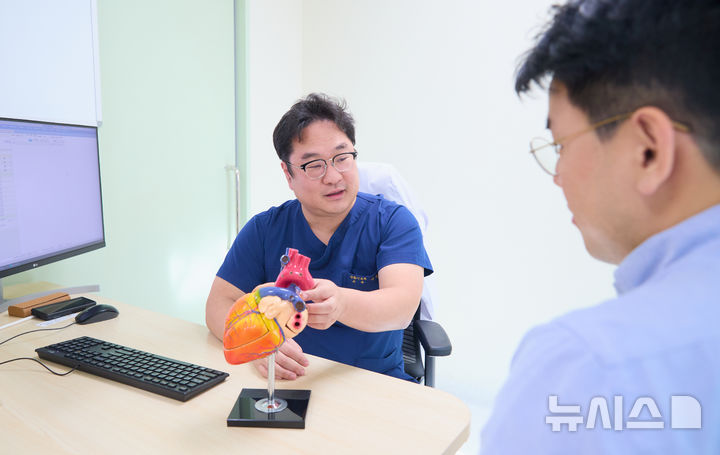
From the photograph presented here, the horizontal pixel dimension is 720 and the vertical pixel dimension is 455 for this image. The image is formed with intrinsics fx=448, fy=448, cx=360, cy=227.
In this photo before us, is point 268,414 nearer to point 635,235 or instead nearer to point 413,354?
point 635,235

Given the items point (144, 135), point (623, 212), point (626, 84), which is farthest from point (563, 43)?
point (144, 135)

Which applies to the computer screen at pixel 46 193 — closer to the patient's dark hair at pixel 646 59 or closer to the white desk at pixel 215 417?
the white desk at pixel 215 417

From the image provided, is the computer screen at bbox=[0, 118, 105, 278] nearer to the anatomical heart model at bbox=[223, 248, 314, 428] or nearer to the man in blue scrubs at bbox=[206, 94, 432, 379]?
the man in blue scrubs at bbox=[206, 94, 432, 379]

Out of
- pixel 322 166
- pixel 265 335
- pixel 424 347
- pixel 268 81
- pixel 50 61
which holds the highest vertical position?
pixel 268 81

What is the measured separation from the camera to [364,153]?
2.61 m

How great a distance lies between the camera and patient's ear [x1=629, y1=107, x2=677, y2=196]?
0.41 m

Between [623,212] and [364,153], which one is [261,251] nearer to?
[623,212]

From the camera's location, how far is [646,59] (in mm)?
421

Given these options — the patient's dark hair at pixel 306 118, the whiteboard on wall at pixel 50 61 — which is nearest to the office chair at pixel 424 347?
the patient's dark hair at pixel 306 118

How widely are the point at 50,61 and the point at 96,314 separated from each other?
97cm

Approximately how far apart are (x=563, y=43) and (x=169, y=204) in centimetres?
206

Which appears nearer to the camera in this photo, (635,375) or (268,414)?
(635,375)

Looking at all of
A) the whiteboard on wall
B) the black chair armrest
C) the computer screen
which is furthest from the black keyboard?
the whiteboard on wall

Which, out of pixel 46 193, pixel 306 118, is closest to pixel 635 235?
pixel 306 118
